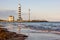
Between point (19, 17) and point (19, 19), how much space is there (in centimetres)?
227

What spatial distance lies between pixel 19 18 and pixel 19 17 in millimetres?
1628

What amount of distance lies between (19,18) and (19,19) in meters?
0.75

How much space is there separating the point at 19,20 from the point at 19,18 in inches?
138

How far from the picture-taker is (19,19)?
130 m

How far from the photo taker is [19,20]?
133 meters

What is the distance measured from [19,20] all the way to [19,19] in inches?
116

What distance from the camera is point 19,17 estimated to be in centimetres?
12838

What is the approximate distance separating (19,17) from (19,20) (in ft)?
16.8

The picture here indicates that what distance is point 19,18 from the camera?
130 metres
